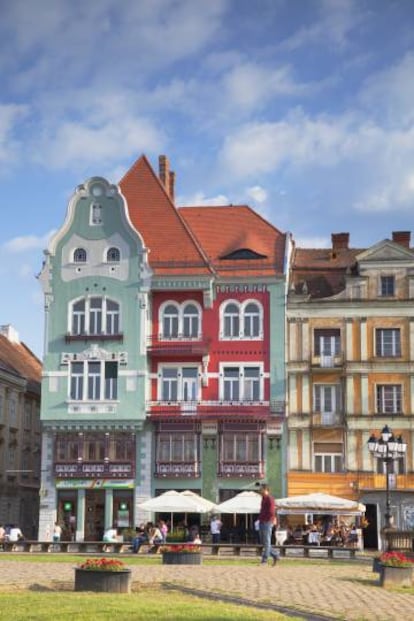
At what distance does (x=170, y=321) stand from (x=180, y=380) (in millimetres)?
3301

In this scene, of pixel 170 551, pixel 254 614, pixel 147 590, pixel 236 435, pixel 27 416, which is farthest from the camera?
pixel 27 416

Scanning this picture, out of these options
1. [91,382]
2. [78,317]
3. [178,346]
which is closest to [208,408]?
[178,346]

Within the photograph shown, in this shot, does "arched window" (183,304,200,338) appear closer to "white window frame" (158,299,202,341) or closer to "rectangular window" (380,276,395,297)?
"white window frame" (158,299,202,341)

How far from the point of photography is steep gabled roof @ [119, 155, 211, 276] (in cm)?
5938

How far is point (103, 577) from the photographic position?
72.7 ft

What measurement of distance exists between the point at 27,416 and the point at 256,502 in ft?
79.5

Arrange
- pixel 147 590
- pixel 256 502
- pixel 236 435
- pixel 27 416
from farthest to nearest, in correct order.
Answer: pixel 27 416
pixel 236 435
pixel 256 502
pixel 147 590

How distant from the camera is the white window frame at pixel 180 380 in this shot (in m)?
→ 58.7

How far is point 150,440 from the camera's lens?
58281mm

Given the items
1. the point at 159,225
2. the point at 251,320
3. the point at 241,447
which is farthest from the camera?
the point at 159,225

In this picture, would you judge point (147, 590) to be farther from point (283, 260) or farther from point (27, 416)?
point (27, 416)

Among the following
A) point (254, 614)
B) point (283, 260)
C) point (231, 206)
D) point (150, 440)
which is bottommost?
point (254, 614)

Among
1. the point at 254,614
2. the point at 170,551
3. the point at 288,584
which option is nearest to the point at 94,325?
the point at 170,551

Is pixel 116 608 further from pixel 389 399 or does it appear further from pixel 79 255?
pixel 79 255
